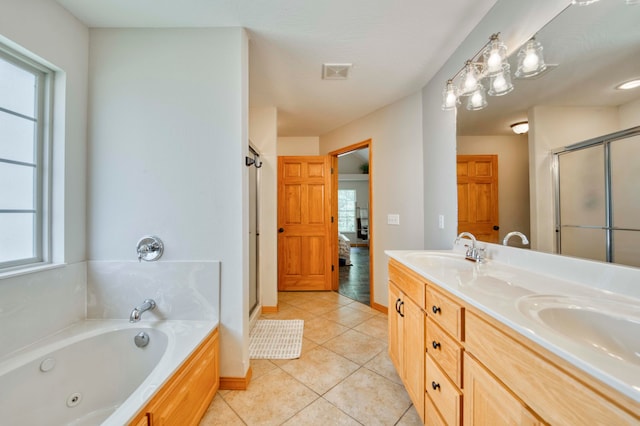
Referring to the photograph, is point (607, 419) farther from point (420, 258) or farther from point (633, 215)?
point (420, 258)

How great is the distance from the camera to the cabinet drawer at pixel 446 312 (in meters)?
0.89

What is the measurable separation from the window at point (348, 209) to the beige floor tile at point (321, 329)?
229 inches

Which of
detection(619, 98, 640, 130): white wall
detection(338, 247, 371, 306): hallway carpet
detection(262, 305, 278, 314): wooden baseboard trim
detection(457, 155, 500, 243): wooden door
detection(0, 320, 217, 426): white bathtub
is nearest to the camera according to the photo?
detection(619, 98, 640, 130): white wall

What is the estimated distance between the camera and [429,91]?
215 centimetres

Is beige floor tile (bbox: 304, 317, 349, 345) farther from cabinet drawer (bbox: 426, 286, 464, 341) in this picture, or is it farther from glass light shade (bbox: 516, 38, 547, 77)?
glass light shade (bbox: 516, 38, 547, 77)

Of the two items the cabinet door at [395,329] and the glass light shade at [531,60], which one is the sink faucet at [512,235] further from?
the glass light shade at [531,60]

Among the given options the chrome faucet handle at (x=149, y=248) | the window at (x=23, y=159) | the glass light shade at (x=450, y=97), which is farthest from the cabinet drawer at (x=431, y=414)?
the window at (x=23, y=159)

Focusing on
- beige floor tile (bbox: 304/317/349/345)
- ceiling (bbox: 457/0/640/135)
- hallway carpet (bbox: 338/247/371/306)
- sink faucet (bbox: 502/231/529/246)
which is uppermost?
ceiling (bbox: 457/0/640/135)

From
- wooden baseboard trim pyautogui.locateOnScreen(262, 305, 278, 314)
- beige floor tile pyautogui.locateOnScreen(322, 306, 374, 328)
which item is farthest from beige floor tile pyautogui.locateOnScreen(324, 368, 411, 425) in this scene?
wooden baseboard trim pyautogui.locateOnScreen(262, 305, 278, 314)

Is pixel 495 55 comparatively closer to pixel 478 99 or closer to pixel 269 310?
pixel 478 99

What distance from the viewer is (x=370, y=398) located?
1.44 meters

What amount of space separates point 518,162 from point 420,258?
774 mm

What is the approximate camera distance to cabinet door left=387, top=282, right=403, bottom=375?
147cm

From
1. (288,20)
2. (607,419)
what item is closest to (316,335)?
(607,419)
